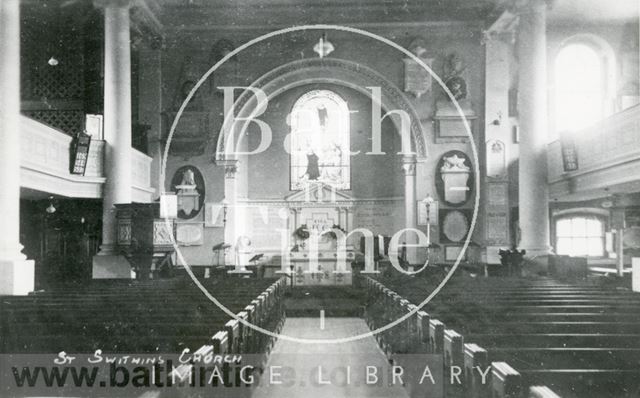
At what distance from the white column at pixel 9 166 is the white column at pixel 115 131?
13.3 ft

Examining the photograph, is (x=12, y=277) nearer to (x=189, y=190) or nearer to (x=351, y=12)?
(x=189, y=190)

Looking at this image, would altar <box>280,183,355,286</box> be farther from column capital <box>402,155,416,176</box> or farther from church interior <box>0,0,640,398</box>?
column capital <box>402,155,416,176</box>

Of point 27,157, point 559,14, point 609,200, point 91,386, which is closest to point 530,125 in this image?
point 609,200

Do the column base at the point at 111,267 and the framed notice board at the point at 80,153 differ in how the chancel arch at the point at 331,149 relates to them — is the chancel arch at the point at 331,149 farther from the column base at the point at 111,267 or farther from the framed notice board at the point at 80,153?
the framed notice board at the point at 80,153

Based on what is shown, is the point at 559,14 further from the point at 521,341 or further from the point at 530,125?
the point at 521,341

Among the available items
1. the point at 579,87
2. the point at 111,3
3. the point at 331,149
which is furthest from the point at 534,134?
the point at 111,3

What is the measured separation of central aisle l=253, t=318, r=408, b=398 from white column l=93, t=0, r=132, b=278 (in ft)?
14.2

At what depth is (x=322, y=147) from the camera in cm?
1877

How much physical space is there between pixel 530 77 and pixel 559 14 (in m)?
3.69

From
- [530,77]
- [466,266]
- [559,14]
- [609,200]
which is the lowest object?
[466,266]

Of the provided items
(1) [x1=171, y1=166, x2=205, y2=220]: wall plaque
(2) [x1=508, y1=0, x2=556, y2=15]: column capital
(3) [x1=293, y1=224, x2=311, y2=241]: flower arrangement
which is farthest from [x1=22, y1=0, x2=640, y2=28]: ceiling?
(3) [x1=293, y1=224, x2=311, y2=241]: flower arrangement

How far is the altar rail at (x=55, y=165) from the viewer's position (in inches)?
383

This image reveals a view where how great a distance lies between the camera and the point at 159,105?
16.3m

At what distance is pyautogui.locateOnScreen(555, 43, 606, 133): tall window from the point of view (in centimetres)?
1662
